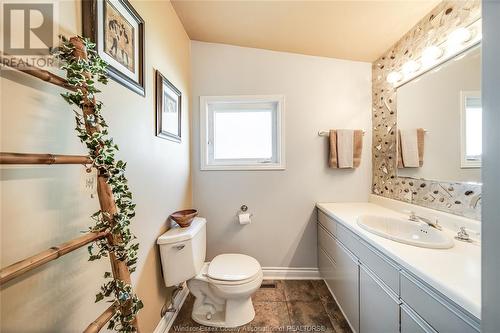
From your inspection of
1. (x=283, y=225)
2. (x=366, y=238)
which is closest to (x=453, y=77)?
(x=366, y=238)

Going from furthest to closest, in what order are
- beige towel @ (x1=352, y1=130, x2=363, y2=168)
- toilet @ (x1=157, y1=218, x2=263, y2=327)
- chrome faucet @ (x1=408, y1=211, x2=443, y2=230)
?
1. beige towel @ (x1=352, y1=130, x2=363, y2=168)
2. toilet @ (x1=157, y1=218, x2=263, y2=327)
3. chrome faucet @ (x1=408, y1=211, x2=443, y2=230)

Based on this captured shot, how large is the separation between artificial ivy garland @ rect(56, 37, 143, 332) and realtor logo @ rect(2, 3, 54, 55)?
5 cm

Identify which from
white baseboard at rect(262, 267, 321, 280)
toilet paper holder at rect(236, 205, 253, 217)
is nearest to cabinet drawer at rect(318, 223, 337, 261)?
white baseboard at rect(262, 267, 321, 280)

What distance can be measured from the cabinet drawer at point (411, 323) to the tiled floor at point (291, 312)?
2.37 feet

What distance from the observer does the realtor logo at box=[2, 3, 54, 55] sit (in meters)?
0.55

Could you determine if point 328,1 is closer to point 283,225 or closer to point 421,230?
point 421,230

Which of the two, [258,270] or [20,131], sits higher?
[20,131]

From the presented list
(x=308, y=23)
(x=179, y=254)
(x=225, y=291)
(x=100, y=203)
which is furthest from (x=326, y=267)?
(x=308, y=23)

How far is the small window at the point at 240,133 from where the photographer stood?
2.06 m

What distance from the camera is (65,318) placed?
702 mm

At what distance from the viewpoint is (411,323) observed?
0.87 metres

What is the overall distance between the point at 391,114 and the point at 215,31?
1.77 metres

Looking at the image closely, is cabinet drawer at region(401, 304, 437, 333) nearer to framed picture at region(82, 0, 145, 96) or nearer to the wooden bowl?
the wooden bowl

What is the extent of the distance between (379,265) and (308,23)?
176cm
